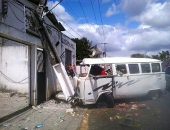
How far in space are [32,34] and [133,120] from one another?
6105 millimetres

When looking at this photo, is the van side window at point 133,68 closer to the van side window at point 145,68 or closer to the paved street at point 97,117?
the van side window at point 145,68

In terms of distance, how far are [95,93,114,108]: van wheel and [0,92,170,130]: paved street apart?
0.29m

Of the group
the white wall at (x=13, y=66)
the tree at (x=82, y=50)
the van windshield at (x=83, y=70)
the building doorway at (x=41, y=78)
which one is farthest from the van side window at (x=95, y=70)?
the tree at (x=82, y=50)

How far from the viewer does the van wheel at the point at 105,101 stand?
13.3 meters

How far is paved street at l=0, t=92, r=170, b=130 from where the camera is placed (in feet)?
31.3

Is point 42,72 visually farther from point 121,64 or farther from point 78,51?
point 78,51

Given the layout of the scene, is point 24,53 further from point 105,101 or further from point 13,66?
point 105,101

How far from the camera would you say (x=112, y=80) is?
44.8 feet

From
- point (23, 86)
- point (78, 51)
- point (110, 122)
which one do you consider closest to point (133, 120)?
point (110, 122)

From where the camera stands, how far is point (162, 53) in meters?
78.0

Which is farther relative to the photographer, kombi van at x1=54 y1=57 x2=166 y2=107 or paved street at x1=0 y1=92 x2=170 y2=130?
kombi van at x1=54 y1=57 x2=166 y2=107

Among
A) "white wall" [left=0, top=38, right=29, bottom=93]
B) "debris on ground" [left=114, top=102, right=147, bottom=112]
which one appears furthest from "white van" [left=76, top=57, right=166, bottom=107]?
"white wall" [left=0, top=38, right=29, bottom=93]

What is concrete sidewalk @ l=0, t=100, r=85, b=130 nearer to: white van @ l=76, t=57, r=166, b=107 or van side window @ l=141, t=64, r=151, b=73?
white van @ l=76, t=57, r=166, b=107

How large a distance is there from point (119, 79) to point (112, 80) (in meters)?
0.40
